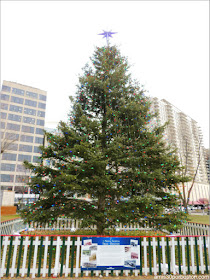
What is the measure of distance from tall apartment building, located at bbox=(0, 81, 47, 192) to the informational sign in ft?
140

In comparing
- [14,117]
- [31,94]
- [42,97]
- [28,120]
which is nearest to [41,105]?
[42,97]

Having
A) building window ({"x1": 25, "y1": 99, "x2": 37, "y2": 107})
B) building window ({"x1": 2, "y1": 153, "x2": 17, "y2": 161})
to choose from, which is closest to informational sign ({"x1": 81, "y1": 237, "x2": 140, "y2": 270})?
building window ({"x1": 2, "y1": 153, "x2": 17, "y2": 161})

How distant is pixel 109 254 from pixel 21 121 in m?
49.9

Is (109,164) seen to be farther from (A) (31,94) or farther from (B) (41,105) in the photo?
(A) (31,94)

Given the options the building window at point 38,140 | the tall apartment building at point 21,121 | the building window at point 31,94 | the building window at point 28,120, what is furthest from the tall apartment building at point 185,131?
the building window at point 28,120

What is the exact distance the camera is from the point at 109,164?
7.75 metres

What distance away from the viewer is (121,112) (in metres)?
7.96

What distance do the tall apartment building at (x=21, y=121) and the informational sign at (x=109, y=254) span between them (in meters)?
42.6

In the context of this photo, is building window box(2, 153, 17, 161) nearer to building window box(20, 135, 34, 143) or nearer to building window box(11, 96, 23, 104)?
building window box(20, 135, 34, 143)

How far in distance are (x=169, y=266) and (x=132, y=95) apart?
274 inches

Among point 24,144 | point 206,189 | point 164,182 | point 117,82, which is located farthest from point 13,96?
point 206,189

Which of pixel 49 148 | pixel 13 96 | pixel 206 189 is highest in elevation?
pixel 13 96

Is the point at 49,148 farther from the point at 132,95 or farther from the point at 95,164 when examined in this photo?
the point at 132,95

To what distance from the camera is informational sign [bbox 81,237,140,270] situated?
4379 mm
